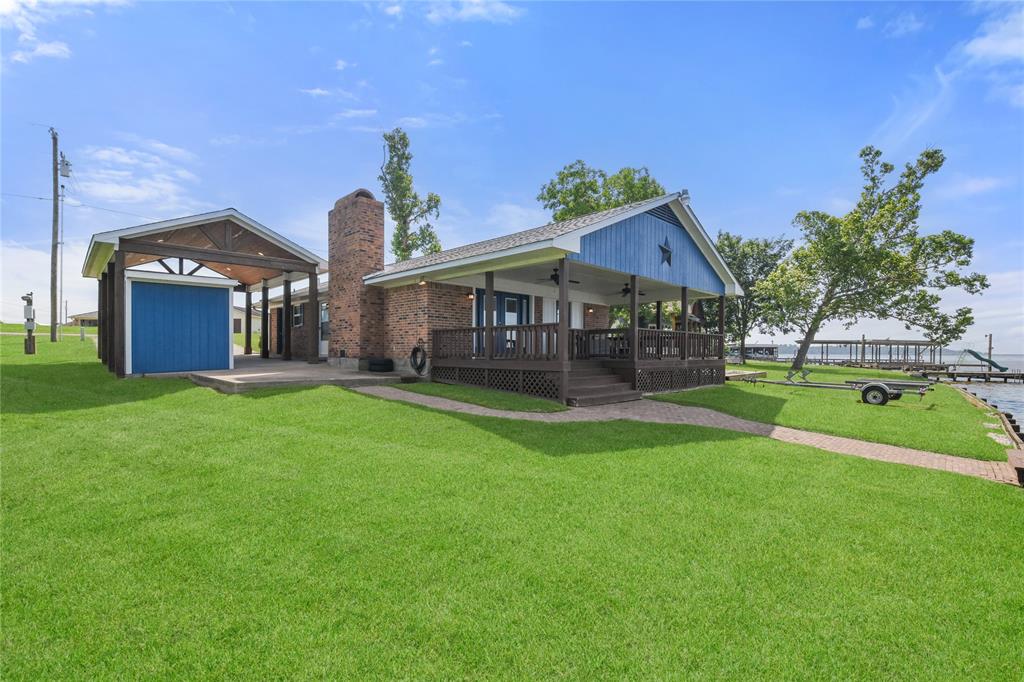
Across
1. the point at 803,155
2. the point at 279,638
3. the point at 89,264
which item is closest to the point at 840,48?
the point at 803,155

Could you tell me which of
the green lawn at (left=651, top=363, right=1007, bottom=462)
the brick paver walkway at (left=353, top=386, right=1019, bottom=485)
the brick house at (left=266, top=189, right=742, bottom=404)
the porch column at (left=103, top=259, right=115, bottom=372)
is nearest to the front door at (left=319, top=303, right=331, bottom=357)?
the brick house at (left=266, top=189, right=742, bottom=404)

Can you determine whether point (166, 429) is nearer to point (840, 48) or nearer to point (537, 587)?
point (537, 587)

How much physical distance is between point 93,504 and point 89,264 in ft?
51.1

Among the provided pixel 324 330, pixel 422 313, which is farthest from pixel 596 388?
pixel 324 330

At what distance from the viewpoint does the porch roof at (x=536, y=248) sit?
10109 millimetres

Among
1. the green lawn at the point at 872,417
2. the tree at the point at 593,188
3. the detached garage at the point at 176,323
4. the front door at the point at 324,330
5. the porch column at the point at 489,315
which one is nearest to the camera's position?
the green lawn at the point at 872,417

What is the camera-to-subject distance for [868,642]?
250 cm

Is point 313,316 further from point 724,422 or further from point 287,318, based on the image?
point 724,422

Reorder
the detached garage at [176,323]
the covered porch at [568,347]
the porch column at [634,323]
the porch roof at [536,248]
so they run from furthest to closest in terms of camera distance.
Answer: the detached garage at [176,323] → the porch column at [634,323] → the covered porch at [568,347] → the porch roof at [536,248]

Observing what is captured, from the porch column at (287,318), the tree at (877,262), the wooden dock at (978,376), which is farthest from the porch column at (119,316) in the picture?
the wooden dock at (978,376)

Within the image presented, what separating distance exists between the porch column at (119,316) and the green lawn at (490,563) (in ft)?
23.7

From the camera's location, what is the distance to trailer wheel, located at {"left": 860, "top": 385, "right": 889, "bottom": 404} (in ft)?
40.4

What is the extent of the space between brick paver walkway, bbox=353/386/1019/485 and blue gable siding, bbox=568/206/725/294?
3731 millimetres

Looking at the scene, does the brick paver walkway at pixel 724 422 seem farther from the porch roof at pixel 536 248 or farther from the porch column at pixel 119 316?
the porch column at pixel 119 316
